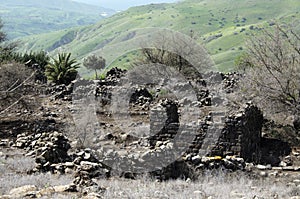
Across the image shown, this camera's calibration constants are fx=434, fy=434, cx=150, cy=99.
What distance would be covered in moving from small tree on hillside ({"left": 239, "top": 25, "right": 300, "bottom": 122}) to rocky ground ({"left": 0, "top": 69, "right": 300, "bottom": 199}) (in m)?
0.98

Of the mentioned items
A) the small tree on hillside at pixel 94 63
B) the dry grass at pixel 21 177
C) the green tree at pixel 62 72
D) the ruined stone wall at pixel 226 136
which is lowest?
the dry grass at pixel 21 177

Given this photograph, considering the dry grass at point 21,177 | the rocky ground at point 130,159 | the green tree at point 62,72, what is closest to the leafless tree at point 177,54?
the green tree at point 62,72

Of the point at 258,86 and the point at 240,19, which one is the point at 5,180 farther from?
the point at 240,19

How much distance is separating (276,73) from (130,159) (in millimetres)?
7880

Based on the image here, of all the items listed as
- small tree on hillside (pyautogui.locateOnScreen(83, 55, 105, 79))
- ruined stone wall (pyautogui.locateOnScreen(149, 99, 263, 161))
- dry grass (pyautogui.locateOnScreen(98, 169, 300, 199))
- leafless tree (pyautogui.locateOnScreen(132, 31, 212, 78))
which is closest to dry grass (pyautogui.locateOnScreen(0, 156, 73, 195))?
dry grass (pyautogui.locateOnScreen(98, 169, 300, 199))

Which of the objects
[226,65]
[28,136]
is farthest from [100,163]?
[226,65]

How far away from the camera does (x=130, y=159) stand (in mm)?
9492

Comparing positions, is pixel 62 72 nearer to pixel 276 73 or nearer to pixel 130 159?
pixel 276 73

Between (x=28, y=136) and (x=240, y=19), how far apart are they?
165 m

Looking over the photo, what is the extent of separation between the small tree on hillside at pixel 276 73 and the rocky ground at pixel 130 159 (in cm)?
98

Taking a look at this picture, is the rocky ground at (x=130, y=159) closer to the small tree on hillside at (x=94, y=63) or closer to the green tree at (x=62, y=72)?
the green tree at (x=62, y=72)

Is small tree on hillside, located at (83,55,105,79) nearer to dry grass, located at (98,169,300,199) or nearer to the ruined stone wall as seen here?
the ruined stone wall

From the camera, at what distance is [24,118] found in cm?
1738

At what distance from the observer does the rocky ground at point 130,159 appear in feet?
24.1
